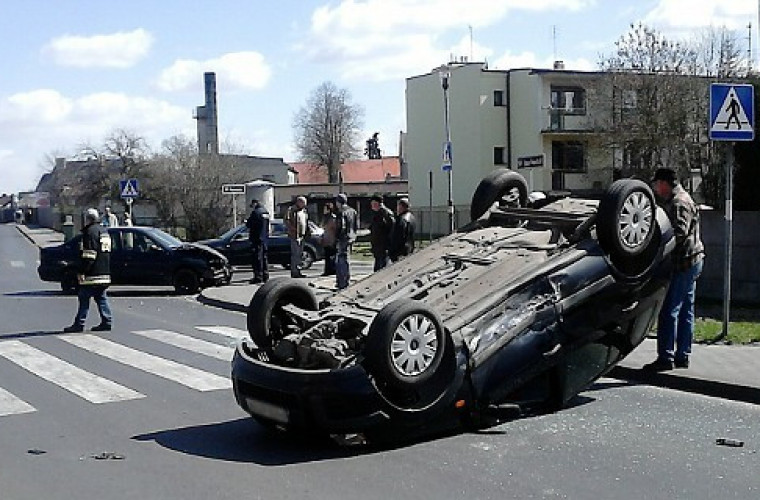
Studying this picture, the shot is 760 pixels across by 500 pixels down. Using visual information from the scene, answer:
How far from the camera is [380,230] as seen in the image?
19250mm

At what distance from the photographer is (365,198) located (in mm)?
68938

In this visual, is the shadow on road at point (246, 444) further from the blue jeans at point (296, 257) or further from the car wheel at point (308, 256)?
the car wheel at point (308, 256)

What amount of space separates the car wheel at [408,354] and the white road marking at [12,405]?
401cm

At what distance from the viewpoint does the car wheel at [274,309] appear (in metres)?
8.20

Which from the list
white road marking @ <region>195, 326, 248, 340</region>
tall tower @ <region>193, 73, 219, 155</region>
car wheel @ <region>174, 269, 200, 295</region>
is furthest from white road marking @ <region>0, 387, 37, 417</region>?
tall tower @ <region>193, 73, 219, 155</region>

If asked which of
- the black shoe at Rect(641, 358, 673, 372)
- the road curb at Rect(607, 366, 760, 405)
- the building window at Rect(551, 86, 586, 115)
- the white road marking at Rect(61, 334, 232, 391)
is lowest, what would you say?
the white road marking at Rect(61, 334, 232, 391)

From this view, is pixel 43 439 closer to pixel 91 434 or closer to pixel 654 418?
pixel 91 434

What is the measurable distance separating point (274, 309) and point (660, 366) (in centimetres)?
417

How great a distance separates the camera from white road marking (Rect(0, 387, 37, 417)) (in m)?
9.49

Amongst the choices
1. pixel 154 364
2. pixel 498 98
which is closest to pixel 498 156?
pixel 498 98

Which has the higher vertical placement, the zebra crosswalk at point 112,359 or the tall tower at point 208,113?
the tall tower at point 208,113

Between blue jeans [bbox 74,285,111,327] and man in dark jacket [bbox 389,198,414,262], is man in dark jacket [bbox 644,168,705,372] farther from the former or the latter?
man in dark jacket [bbox 389,198,414,262]

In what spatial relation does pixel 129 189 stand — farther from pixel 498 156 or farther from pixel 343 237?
pixel 498 156

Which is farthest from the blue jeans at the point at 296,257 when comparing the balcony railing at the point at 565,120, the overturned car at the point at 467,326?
the balcony railing at the point at 565,120
